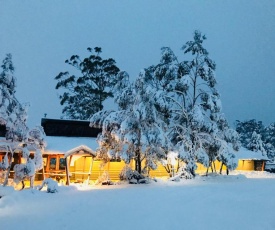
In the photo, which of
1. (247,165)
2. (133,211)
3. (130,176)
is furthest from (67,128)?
(247,165)

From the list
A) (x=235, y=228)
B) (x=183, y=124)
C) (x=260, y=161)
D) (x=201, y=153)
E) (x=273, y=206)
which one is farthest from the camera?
(x=260, y=161)

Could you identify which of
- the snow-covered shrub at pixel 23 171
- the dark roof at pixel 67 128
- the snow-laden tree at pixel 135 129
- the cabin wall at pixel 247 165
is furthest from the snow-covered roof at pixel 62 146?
the cabin wall at pixel 247 165

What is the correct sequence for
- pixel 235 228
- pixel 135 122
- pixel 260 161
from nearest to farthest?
pixel 235 228 < pixel 135 122 < pixel 260 161

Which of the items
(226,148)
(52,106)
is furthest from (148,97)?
(52,106)

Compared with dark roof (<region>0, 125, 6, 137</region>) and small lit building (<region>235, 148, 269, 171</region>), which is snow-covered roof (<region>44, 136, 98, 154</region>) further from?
small lit building (<region>235, 148, 269, 171</region>)

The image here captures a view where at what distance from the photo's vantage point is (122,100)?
74.3ft

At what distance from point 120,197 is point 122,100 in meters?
9.27

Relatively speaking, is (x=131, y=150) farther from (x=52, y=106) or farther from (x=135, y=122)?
(x=52, y=106)

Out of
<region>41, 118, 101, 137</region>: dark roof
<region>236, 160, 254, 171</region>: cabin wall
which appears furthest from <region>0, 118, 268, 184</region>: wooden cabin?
<region>236, 160, 254, 171</region>: cabin wall

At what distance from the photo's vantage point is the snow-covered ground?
31.4 ft

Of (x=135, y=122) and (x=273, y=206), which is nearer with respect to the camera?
(x=273, y=206)

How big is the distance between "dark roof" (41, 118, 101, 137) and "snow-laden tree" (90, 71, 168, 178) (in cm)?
693

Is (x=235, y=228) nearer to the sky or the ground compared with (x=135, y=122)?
nearer to the ground

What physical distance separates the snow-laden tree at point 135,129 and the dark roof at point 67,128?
6.93 meters
